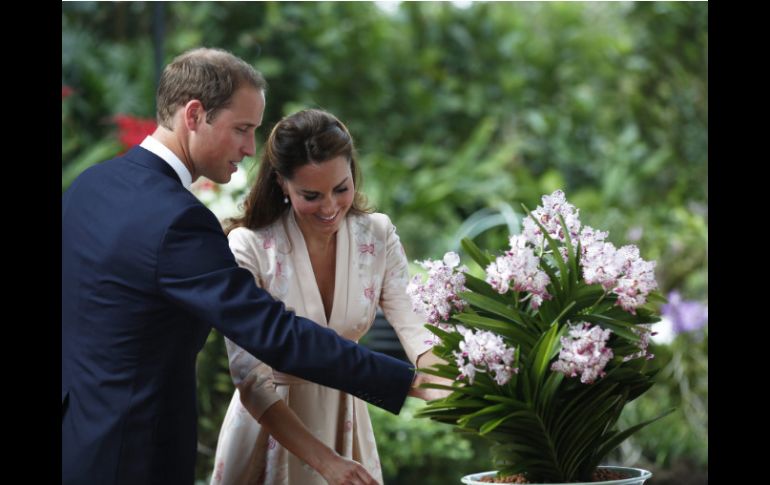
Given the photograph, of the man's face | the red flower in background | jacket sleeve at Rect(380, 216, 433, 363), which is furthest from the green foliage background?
the man's face

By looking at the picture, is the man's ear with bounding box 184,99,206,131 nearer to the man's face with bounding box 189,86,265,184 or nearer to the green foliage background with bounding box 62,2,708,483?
the man's face with bounding box 189,86,265,184

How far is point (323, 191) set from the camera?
9.60 feet

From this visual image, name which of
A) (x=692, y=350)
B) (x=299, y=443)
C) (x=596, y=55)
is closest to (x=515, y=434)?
(x=299, y=443)

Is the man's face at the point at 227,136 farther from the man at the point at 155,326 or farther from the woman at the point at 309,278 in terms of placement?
the woman at the point at 309,278

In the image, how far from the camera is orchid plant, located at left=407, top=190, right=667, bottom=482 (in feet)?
7.53

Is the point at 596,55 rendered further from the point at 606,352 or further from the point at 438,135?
the point at 606,352

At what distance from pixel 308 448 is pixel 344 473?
127mm

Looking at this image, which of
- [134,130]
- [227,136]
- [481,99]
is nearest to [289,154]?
[227,136]

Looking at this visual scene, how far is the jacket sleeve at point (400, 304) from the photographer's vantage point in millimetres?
3072

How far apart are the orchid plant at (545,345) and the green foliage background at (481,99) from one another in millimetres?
4955

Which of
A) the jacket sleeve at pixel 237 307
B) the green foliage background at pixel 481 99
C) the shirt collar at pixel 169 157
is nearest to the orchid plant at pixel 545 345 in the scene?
the jacket sleeve at pixel 237 307

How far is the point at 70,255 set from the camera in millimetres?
2607

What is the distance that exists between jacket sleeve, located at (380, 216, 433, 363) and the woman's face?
24cm

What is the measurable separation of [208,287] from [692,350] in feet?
18.2
